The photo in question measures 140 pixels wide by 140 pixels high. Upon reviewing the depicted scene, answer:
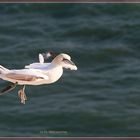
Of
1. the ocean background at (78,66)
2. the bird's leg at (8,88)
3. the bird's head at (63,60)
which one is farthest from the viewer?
the ocean background at (78,66)

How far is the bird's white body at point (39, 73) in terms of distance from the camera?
478 cm

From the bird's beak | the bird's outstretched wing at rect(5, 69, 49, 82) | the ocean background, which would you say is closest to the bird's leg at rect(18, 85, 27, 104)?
the ocean background

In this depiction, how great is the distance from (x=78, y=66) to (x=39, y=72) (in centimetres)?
48

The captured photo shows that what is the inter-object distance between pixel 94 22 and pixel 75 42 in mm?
190

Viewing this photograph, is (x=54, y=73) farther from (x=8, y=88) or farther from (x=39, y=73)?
(x=8, y=88)

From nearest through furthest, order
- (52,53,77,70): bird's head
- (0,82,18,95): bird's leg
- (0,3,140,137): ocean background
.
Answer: (52,53,77,70): bird's head < (0,82,18,95): bird's leg < (0,3,140,137): ocean background

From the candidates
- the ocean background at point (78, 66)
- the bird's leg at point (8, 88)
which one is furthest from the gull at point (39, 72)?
the ocean background at point (78, 66)

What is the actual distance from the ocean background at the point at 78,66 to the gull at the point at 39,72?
0.14 m

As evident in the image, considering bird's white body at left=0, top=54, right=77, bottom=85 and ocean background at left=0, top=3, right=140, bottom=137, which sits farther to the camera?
ocean background at left=0, top=3, right=140, bottom=137

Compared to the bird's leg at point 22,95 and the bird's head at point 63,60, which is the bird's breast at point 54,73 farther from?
the bird's leg at point 22,95

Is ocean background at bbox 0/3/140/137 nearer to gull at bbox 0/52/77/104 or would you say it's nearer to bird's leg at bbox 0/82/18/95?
bird's leg at bbox 0/82/18/95

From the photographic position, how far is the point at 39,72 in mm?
4785

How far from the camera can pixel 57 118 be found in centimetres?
516

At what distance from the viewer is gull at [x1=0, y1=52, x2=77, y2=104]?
15.7 ft
